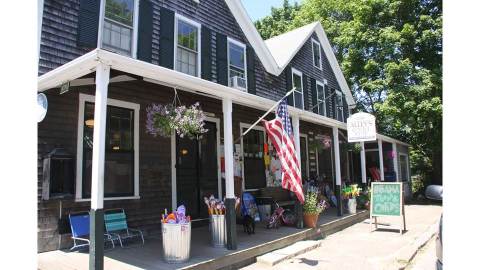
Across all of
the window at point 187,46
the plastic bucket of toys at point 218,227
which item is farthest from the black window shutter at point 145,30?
the plastic bucket of toys at point 218,227

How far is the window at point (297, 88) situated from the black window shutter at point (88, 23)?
823cm

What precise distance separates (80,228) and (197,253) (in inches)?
80.3

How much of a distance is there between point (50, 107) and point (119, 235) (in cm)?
249

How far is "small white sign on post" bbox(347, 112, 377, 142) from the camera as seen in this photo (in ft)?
35.2

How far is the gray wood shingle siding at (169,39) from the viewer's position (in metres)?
6.46

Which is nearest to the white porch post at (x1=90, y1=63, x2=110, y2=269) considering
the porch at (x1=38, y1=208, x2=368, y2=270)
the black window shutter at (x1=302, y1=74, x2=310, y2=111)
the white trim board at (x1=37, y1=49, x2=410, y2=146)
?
the white trim board at (x1=37, y1=49, x2=410, y2=146)

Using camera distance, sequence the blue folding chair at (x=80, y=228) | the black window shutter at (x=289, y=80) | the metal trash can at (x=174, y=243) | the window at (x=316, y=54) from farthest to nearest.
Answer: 1. the window at (x=316, y=54)
2. the black window shutter at (x=289, y=80)
3. the blue folding chair at (x=80, y=228)
4. the metal trash can at (x=174, y=243)

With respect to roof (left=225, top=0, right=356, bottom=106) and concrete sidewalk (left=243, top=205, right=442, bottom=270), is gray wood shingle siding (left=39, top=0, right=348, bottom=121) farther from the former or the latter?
concrete sidewalk (left=243, top=205, right=442, bottom=270)

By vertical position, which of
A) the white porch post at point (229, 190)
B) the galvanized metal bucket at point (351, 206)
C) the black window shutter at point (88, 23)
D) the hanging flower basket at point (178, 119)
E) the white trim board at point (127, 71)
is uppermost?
the black window shutter at point (88, 23)

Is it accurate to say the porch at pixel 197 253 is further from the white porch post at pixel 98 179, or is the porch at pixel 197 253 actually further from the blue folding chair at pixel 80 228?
the white porch post at pixel 98 179

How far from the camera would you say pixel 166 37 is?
8.67 m

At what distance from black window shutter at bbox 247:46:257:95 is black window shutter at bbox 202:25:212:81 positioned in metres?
1.81

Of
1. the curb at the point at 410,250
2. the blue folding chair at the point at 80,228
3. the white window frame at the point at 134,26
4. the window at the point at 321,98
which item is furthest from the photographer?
the window at the point at 321,98
